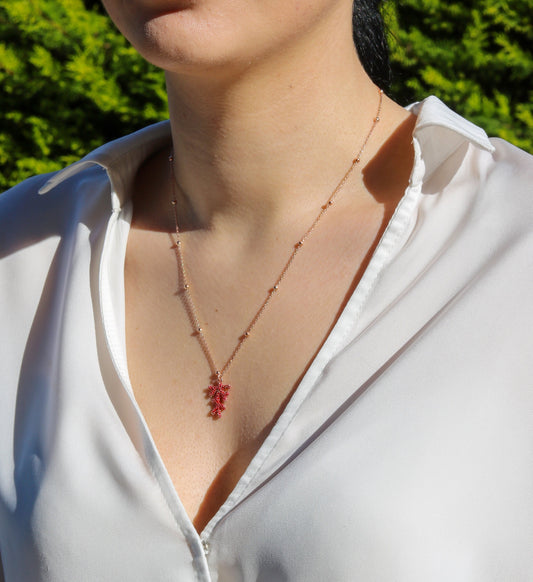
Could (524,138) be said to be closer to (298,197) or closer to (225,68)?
(298,197)

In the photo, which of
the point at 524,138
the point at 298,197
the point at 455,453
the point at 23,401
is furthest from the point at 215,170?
the point at 524,138

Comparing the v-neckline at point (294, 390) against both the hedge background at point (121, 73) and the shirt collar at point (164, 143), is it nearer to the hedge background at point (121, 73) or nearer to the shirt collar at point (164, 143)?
the shirt collar at point (164, 143)

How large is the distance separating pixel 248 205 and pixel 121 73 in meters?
1.95

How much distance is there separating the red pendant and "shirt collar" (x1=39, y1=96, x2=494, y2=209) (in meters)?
0.49

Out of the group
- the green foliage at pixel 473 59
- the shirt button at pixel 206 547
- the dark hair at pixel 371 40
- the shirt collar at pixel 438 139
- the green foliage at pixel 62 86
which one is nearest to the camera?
the shirt button at pixel 206 547

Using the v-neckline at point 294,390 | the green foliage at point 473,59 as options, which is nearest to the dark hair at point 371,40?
the v-neckline at point 294,390

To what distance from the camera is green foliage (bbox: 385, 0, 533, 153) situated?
10.3 ft

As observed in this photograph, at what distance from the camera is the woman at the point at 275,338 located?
4.31 ft

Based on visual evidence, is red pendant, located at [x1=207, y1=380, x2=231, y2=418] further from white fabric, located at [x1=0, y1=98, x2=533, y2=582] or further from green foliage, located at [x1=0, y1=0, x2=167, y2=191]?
green foliage, located at [x1=0, y1=0, x2=167, y2=191]

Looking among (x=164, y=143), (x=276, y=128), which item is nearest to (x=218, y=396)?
(x=276, y=128)

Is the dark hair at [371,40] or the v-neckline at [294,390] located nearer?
the v-neckline at [294,390]

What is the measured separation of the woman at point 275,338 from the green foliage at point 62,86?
1658 mm

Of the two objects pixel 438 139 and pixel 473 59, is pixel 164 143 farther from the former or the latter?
pixel 473 59

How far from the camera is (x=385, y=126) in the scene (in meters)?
1.73
